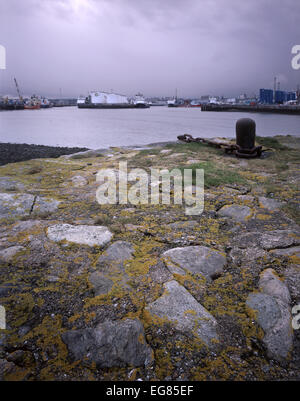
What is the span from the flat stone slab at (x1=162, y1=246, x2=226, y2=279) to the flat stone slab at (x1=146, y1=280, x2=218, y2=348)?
0.21 metres

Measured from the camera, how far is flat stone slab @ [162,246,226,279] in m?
1.85

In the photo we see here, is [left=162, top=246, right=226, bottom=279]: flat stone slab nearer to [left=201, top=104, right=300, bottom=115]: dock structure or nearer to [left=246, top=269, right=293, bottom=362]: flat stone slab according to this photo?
[left=246, top=269, right=293, bottom=362]: flat stone slab

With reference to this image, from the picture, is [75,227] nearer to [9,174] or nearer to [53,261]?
[53,261]

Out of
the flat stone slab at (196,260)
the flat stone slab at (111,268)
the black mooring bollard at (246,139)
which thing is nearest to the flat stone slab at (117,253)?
the flat stone slab at (111,268)

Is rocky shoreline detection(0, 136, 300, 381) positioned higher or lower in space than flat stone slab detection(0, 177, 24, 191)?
lower

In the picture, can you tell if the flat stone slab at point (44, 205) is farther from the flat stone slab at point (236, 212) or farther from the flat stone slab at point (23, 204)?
the flat stone slab at point (236, 212)

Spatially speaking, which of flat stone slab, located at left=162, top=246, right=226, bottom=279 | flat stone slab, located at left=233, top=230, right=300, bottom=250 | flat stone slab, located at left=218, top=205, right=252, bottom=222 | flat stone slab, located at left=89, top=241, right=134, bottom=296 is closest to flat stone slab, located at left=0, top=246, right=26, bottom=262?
flat stone slab, located at left=89, top=241, right=134, bottom=296

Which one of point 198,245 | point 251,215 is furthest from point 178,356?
point 251,215

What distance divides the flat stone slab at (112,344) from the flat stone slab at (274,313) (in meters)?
0.64

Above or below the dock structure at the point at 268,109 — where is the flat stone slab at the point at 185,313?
below

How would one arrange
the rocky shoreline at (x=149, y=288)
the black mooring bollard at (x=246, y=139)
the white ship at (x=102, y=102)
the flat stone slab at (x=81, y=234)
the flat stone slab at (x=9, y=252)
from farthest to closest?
the white ship at (x=102, y=102)
the black mooring bollard at (x=246, y=139)
the flat stone slab at (x=81, y=234)
the flat stone slab at (x=9, y=252)
the rocky shoreline at (x=149, y=288)

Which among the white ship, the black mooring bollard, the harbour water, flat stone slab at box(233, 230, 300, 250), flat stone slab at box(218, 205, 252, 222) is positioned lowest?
flat stone slab at box(233, 230, 300, 250)

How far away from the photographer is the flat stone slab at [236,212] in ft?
8.83

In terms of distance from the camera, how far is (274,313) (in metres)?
1.46
